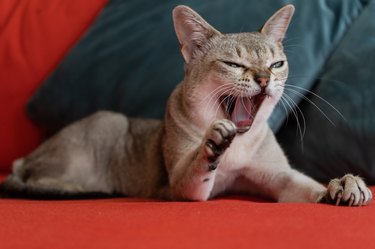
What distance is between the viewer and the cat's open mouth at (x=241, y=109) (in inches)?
59.6

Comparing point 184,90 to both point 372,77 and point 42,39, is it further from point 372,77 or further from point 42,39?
point 42,39

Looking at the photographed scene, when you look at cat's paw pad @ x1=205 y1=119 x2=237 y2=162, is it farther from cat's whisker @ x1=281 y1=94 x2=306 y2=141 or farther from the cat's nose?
cat's whisker @ x1=281 y1=94 x2=306 y2=141

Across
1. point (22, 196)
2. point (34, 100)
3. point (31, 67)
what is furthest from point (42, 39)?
point (22, 196)

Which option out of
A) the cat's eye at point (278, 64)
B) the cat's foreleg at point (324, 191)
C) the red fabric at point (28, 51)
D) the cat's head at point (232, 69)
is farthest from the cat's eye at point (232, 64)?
the red fabric at point (28, 51)

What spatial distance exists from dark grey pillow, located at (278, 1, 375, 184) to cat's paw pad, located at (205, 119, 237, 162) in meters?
0.57

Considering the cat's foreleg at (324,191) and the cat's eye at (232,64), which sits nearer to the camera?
the cat's foreleg at (324,191)

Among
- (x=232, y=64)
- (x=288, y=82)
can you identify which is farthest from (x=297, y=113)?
(x=232, y=64)

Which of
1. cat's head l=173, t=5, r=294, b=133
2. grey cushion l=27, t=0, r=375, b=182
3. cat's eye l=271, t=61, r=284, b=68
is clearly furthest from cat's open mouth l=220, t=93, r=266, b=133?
grey cushion l=27, t=0, r=375, b=182

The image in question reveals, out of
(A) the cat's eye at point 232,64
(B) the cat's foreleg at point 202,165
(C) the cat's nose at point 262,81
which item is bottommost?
(B) the cat's foreleg at point 202,165

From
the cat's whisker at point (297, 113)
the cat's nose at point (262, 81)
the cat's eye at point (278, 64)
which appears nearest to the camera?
the cat's nose at point (262, 81)

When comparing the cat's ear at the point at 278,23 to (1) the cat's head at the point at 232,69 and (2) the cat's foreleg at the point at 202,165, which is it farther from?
(2) the cat's foreleg at the point at 202,165

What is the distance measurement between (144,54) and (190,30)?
49cm

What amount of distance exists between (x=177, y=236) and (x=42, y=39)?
1475 millimetres

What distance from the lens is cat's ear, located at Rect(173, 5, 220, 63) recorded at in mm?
1587
